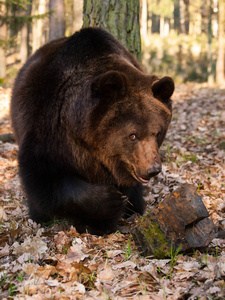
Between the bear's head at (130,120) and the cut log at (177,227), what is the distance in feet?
1.10

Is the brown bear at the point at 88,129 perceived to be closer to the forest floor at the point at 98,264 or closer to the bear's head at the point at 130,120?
the bear's head at the point at 130,120

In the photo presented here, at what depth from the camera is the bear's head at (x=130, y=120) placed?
3.07 meters

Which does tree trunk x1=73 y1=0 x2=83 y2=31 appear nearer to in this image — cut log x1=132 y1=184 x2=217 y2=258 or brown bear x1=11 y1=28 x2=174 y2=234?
brown bear x1=11 y1=28 x2=174 y2=234

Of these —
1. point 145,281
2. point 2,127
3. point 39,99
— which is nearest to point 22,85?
point 39,99

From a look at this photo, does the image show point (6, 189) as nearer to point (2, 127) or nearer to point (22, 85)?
point (22, 85)

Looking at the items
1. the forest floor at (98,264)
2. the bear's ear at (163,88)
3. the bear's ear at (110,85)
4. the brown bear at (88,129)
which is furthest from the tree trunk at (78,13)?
the bear's ear at (110,85)

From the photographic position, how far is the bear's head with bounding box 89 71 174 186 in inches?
121

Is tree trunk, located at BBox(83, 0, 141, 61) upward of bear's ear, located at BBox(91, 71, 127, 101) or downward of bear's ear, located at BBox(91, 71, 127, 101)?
upward

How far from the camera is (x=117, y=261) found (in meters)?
2.93

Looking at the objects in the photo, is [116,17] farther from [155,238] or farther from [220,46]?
[220,46]

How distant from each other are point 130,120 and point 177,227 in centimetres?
108

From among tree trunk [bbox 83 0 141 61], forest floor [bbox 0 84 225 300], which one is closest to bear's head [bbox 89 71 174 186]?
forest floor [bbox 0 84 225 300]

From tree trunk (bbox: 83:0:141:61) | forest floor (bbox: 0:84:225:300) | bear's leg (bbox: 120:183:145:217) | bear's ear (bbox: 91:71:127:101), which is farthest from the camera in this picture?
tree trunk (bbox: 83:0:141:61)

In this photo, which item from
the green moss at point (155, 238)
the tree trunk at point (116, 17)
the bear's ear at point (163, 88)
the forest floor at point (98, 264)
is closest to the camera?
the forest floor at point (98, 264)
